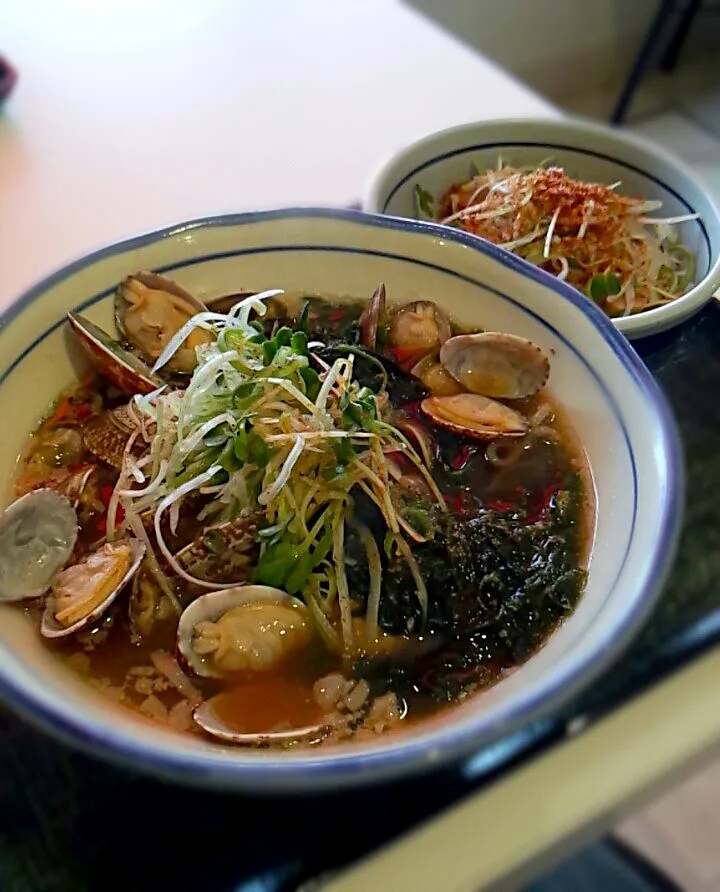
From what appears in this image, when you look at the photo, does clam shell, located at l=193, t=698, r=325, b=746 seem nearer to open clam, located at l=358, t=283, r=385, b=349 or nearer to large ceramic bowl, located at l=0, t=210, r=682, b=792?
large ceramic bowl, located at l=0, t=210, r=682, b=792

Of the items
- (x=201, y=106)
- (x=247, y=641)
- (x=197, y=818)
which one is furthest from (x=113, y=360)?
(x=201, y=106)

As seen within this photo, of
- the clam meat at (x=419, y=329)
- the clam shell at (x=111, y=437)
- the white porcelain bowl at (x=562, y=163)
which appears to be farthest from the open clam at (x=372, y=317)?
the clam shell at (x=111, y=437)

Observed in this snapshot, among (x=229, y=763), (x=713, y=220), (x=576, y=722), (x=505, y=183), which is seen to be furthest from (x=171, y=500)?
(x=713, y=220)

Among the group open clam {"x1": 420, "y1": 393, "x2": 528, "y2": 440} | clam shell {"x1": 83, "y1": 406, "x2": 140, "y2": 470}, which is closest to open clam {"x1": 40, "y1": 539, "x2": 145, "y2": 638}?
clam shell {"x1": 83, "y1": 406, "x2": 140, "y2": 470}

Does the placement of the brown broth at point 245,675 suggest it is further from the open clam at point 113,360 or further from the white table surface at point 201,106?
the white table surface at point 201,106

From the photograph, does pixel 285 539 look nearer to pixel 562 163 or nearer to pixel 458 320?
pixel 458 320

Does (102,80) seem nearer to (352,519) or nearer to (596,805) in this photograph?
(352,519)
